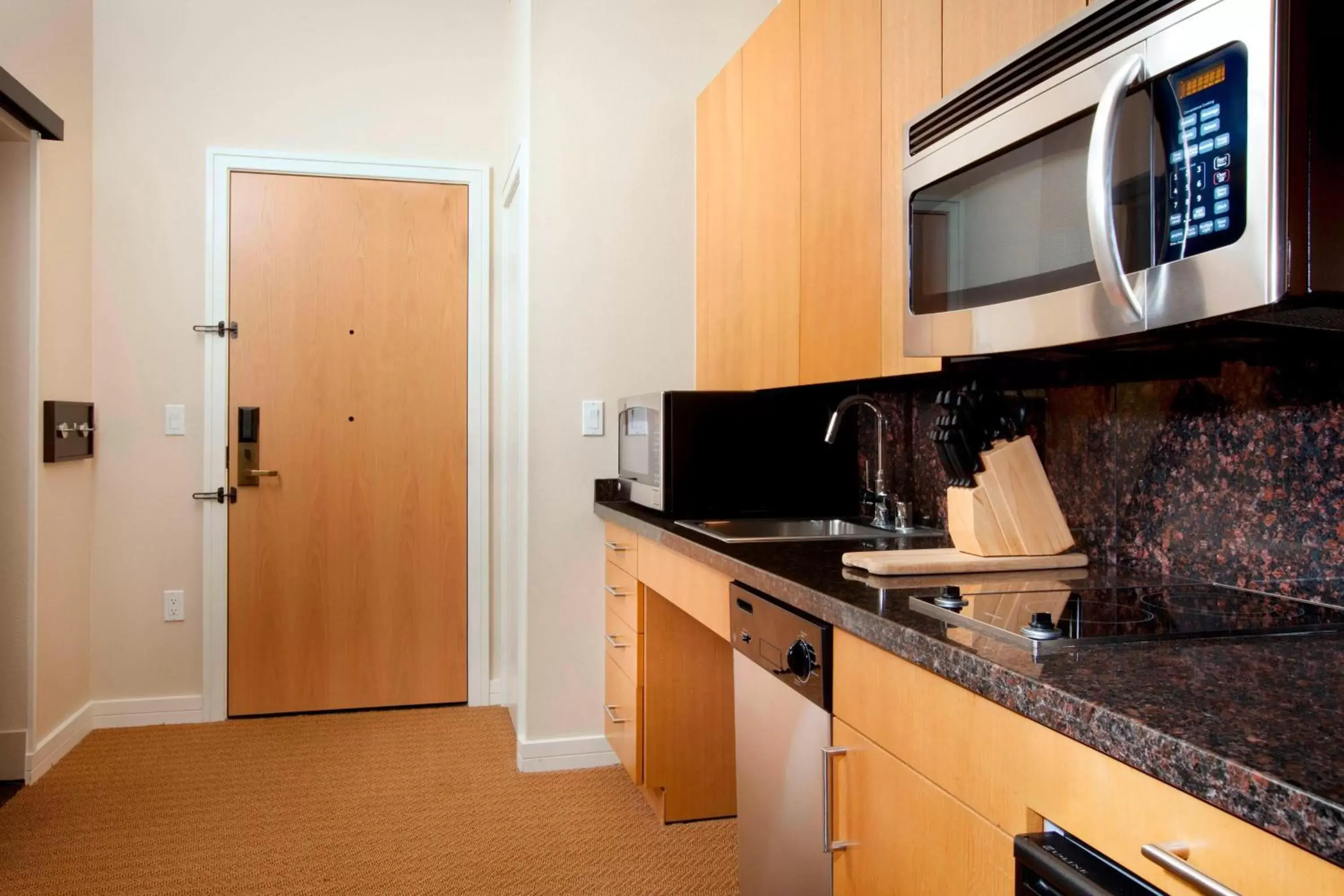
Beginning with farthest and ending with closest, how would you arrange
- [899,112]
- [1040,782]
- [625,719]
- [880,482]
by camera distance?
1. [625,719]
2. [880,482]
3. [899,112]
4. [1040,782]

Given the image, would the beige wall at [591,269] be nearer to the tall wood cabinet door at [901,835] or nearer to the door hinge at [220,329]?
the door hinge at [220,329]

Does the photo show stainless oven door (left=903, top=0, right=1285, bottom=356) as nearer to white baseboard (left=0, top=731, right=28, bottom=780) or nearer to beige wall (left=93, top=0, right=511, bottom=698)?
beige wall (left=93, top=0, right=511, bottom=698)

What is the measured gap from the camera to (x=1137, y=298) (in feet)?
3.72

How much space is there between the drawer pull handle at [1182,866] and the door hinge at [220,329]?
3.53 meters

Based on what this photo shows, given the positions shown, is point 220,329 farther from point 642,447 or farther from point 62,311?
point 642,447

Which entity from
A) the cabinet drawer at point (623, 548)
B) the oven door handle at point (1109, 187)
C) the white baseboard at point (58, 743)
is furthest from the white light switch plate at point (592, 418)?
the oven door handle at point (1109, 187)

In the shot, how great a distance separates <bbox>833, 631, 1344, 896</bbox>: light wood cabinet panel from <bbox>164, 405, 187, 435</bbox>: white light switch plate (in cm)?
300

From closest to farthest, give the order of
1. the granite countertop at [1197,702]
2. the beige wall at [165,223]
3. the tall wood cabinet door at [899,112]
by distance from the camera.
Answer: the granite countertop at [1197,702] < the tall wood cabinet door at [899,112] < the beige wall at [165,223]

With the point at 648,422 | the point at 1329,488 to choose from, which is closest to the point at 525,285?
the point at 648,422

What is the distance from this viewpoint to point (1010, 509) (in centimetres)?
165

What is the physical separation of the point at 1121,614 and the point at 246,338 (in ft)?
10.8

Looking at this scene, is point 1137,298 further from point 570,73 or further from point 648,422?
point 570,73

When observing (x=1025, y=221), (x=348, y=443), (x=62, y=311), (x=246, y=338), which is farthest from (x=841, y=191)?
(x=62, y=311)

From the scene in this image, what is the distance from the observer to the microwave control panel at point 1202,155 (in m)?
0.99
